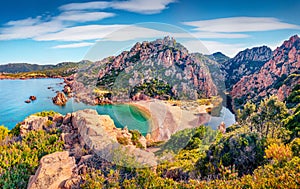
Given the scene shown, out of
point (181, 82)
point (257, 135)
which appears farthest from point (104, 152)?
point (257, 135)

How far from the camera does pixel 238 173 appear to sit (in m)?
8.29

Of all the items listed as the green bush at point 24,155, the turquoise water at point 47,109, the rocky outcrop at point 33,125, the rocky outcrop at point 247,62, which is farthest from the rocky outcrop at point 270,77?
the green bush at point 24,155

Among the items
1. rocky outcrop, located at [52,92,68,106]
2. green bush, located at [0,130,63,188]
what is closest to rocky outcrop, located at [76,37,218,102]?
green bush, located at [0,130,63,188]

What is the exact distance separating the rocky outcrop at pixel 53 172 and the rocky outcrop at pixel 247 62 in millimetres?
75333

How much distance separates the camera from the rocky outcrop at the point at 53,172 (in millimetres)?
8312

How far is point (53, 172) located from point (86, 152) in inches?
70.9

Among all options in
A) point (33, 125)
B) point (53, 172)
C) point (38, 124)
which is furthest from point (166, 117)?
point (33, 125)

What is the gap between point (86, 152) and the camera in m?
10.3

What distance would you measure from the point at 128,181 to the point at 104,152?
68.3 inches

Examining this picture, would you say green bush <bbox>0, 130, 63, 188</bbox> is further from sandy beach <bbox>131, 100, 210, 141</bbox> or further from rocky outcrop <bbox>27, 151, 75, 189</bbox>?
sandy beach <bbox>131, 100, 210, 141</bbox>

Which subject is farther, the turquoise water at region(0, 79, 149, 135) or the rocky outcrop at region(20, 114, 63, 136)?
the rocky outcrop at region(20, 114, 63, 136)

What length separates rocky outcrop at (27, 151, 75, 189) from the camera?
327 inches

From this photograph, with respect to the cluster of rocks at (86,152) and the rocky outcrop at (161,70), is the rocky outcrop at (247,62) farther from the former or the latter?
the rocky outcrop at (161,70)

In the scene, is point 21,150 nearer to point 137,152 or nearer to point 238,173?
point 137,152
